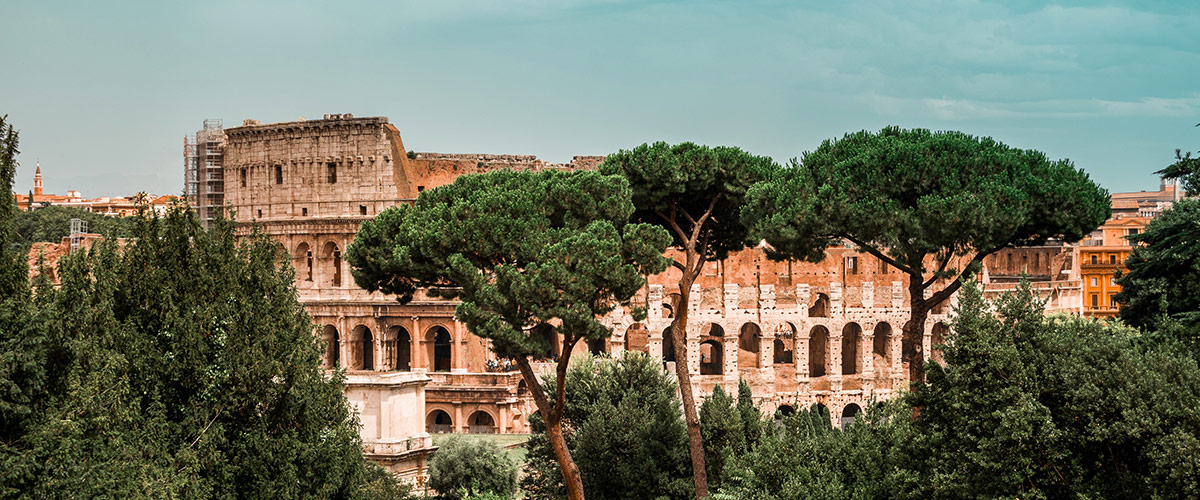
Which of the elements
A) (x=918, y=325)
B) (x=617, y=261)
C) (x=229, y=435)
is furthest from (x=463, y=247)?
(x=918, y=325)

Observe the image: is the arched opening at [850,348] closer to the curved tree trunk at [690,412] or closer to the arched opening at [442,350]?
the arched opening at [442,350]

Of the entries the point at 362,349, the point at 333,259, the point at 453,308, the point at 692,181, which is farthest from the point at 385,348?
the point at 692,181

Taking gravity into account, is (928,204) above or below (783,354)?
above

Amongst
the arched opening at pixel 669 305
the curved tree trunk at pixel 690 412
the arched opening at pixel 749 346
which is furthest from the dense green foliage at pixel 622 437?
the arched opening at pixel 669 305

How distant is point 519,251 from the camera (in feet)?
53.4

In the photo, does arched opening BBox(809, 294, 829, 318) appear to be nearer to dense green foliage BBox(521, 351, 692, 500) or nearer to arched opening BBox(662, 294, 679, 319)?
arched opening BBox(662, 294, 679, 319)

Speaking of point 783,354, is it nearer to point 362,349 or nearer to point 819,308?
point 819,308

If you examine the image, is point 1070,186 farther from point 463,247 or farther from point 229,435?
point 229,435

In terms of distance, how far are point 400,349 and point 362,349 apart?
2.15m

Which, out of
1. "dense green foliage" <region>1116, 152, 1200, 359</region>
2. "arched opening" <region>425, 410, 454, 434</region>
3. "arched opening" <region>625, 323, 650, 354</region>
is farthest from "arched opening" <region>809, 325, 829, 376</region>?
"dense green foliage" <region>1116, 152, 1200, 359</region>

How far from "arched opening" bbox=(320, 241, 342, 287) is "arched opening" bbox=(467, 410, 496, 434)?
8.07m

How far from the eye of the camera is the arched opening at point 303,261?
4184 cm

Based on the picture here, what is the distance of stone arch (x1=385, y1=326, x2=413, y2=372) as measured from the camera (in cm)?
4034

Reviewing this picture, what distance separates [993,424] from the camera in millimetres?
12219
